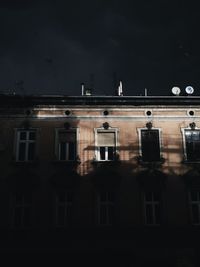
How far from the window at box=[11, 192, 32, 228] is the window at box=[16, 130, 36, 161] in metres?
2.01

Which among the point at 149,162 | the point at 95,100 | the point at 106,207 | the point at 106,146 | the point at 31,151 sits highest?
the point at 95,100

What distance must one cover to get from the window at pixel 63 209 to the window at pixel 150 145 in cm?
455

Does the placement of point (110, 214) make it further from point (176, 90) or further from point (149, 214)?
point (176, 90)

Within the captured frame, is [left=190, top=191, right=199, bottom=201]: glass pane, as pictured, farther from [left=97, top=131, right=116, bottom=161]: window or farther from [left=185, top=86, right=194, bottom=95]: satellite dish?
[left=185, top=86, right=194, bottom=95]: satellite dish

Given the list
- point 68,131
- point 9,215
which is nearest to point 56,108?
point 68,131

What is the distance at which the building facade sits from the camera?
19.1 meters

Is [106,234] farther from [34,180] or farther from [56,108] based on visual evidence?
[56,108]

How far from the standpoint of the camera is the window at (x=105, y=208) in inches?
773

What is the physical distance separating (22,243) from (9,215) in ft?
5.15

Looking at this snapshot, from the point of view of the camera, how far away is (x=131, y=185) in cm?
2006

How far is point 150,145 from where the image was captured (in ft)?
68.7


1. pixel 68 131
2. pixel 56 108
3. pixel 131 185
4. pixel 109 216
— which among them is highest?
pixel 56 108

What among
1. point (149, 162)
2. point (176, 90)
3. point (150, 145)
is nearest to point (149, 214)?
point (149, 162)

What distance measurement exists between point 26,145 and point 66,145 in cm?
216
